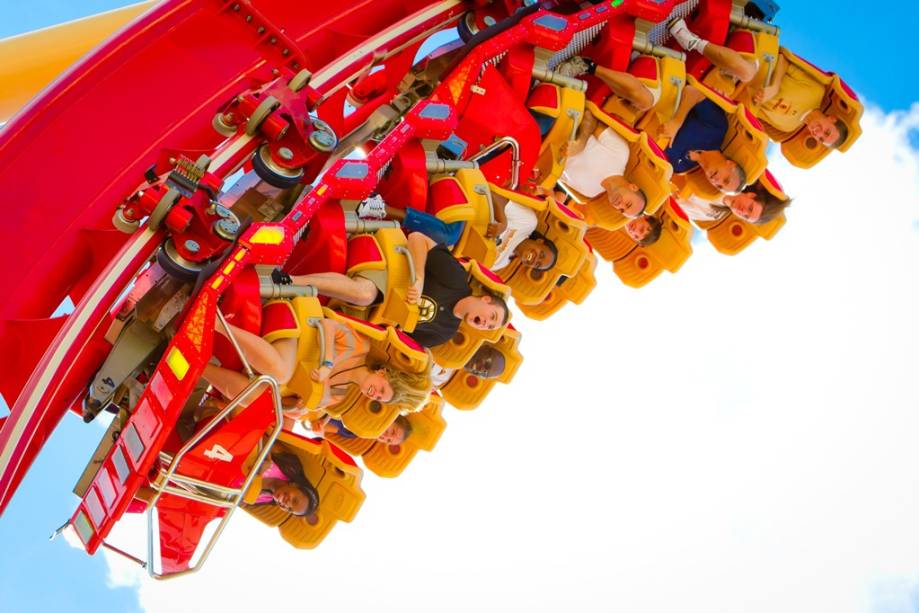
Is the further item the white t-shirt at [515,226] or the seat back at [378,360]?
the white t-shirt at [515,226]

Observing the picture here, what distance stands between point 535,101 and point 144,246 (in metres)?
2.49

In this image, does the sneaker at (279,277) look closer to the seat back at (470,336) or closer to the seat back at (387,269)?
the seat back at (387,269)

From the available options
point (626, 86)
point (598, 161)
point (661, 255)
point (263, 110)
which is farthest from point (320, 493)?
point (626, 86)

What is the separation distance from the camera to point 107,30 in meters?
7.91

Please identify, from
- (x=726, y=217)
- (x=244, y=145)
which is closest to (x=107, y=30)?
(x=244, y=145)

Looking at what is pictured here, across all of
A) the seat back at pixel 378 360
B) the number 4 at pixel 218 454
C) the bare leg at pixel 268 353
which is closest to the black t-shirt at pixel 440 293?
the seat back at pixel 378 360

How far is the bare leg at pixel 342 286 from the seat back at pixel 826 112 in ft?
11.6

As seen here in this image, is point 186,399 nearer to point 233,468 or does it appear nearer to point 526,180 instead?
point 233,468

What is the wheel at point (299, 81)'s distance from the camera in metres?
7.10

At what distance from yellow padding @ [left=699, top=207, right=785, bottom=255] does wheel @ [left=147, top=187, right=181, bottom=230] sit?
404 centimetres

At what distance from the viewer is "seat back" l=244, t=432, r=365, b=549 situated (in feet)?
24.4

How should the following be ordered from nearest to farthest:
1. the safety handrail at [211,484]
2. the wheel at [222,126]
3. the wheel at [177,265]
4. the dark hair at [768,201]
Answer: the safety handrail at [211,484] → the wheel at [177,265] → the wheel at [222,126] → the dark hair at [768,201]

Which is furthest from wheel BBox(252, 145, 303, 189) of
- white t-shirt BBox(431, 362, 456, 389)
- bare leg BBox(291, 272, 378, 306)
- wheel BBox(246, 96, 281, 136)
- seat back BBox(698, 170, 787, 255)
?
seat back BBox(698, 170, 787, 255)

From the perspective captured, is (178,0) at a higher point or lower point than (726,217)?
higher
